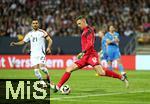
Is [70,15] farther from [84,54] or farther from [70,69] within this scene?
[70,69]

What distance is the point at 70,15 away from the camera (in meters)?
39.0

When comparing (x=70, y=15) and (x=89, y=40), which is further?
(x=70, y=15)

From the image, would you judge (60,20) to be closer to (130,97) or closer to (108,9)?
(108,9)

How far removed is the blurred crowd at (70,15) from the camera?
3706 centimetres

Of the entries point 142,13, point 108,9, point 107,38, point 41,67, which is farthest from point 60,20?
point 41,67

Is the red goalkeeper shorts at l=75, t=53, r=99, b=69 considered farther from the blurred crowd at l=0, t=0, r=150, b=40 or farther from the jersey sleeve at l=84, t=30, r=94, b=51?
the blurred crowd at l=0, t=0, r=150, b=40

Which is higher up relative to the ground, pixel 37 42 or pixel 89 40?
pixel 37 42

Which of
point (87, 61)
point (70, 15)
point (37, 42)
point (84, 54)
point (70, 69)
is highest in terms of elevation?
point (70, 15)

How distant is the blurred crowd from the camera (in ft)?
122

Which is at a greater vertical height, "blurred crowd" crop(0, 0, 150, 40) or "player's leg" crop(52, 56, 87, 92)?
"blurred crowd" crop(0, 0, 150, 40)
